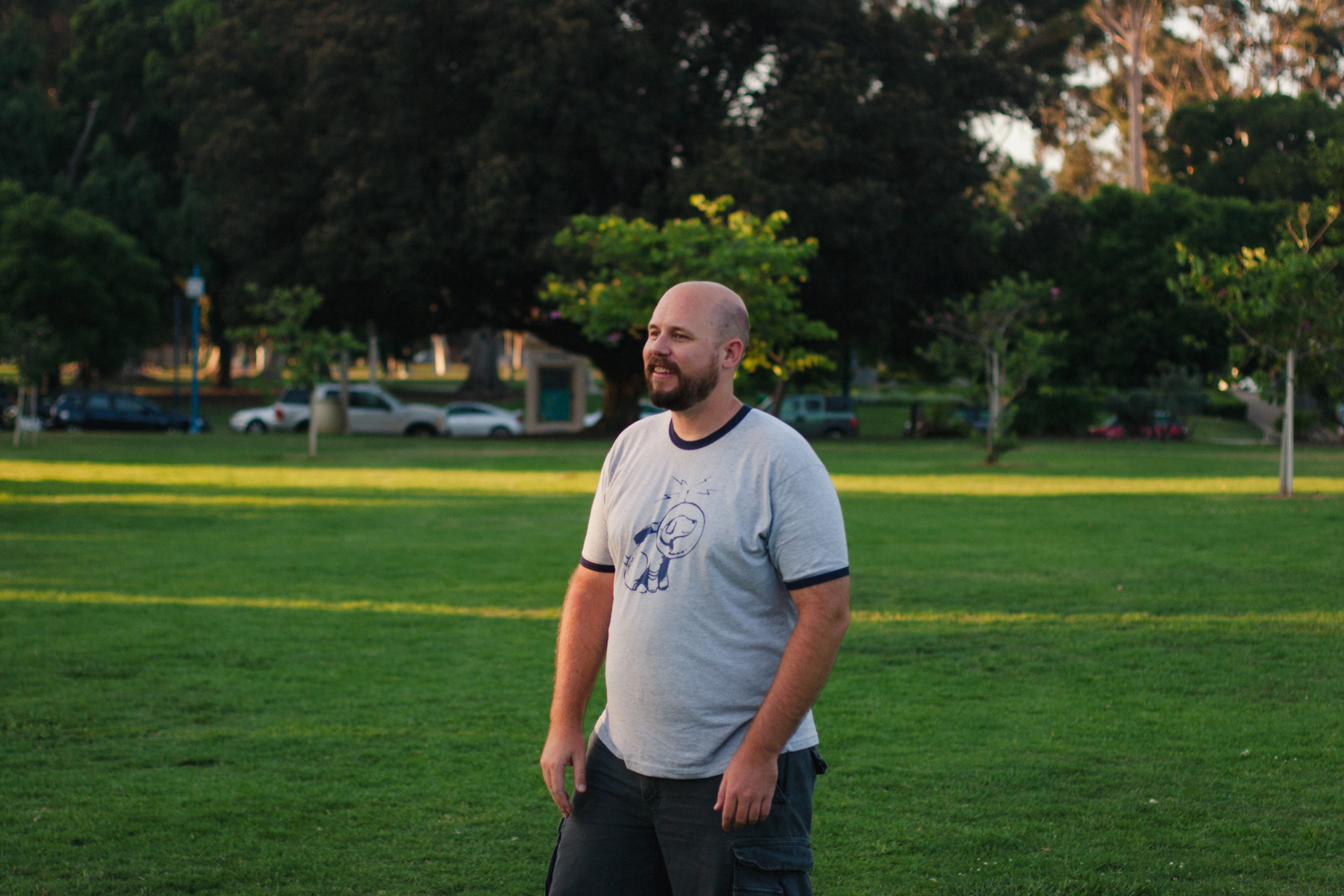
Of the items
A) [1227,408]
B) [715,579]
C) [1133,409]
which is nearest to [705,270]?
[715,579]

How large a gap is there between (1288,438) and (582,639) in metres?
17.2

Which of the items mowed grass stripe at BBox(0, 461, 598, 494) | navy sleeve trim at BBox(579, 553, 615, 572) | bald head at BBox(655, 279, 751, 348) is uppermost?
bald head at BBox(655, 279, 751, 348)

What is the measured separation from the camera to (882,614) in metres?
10.1

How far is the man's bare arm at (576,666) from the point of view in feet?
10.6

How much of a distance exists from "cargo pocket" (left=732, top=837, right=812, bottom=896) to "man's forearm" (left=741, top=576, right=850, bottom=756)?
22cm

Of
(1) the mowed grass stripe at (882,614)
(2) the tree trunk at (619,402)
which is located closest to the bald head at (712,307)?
(1) the mowed grass stripe at (882,614)

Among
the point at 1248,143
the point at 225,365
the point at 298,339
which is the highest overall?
the point at 1248,143

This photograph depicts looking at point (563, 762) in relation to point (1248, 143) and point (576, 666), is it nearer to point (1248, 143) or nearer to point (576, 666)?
point (576, 666)

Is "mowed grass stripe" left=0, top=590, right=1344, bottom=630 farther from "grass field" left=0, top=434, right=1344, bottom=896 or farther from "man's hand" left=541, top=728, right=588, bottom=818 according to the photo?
"man's hand" left=541, top=728, right=588, bottom=818

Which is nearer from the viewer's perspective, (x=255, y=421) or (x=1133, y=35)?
(x=255, y=421)

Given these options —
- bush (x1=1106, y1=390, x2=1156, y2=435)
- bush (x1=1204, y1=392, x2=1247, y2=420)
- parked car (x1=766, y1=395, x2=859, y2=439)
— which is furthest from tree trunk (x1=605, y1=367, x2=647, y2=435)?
bush (x1=1204, y1=392, x2=1247, y2=420)

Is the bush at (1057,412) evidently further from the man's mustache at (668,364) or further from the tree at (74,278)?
the man's mustache at (668,364)

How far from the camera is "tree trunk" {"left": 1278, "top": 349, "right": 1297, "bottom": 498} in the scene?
1766cm

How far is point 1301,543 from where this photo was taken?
1370 cm
